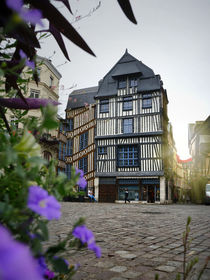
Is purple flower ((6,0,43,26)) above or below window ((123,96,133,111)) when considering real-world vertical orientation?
below

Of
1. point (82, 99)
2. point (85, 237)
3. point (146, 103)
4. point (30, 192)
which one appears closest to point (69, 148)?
point (82, 99)

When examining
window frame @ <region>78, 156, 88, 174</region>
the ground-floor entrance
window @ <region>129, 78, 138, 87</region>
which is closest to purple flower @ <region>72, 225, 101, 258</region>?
the ground-floor entrance

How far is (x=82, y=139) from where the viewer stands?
21922 mm

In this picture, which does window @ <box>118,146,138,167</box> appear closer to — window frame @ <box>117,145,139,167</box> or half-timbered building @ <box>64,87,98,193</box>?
window frame @ <box>117,145,139,167</box>

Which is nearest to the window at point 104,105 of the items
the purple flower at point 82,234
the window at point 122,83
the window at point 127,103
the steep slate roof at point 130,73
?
the steep slate roof at point 130,73

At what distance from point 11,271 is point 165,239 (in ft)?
12.1

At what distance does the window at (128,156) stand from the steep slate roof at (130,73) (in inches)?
187

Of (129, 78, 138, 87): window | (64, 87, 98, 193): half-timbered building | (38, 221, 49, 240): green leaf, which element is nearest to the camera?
(38, 221, 49, 240): green leaf

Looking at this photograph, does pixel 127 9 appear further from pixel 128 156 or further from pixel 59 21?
pixel 128 156

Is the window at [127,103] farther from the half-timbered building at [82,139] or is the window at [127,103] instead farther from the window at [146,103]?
the half-timbered building at [82,139]

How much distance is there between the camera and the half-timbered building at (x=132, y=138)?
18.1m

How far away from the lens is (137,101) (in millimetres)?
19156

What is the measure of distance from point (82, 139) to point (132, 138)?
5203mm

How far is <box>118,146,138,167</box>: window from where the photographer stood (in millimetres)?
18750
